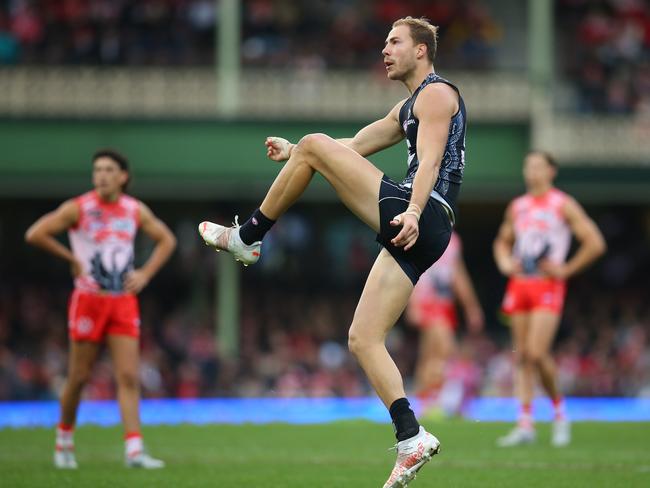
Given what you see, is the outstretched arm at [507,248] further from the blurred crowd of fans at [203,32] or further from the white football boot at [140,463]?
the blurred crowd of fans at [203,32]

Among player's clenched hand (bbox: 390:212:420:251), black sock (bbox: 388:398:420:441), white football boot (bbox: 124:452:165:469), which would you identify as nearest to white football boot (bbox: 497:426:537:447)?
white football boot (bbox: 124:452:165:469)

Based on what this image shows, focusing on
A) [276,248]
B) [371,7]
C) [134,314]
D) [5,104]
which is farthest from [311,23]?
[134,314]

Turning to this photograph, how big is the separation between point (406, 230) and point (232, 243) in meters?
1.29

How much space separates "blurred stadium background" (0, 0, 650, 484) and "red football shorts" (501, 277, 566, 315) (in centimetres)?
803

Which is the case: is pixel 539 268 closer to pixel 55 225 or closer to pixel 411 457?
pixel 55 225

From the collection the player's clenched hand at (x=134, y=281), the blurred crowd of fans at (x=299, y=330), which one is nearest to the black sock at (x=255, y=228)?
the player's clenched hand at (x=134, y=281)

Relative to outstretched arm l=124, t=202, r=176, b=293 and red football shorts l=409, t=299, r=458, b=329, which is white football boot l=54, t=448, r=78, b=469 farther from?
red football shorts l=409, t=299, r=458, b=329

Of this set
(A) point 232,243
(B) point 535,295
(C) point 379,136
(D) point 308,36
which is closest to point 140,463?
(A) point 232,243

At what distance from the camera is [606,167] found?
2334 centimetres

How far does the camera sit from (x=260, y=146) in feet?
76.0

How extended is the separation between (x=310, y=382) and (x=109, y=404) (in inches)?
152

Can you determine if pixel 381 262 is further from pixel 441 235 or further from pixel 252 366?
pixel 252 366

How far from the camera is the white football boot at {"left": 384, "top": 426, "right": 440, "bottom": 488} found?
7.39 metres

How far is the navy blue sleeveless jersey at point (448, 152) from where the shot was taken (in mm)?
7871
